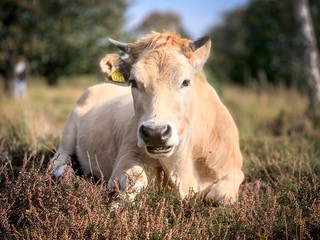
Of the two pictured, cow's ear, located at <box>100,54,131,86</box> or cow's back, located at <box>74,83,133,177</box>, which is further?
cow's back, located at <box>74,83,133,177</box>

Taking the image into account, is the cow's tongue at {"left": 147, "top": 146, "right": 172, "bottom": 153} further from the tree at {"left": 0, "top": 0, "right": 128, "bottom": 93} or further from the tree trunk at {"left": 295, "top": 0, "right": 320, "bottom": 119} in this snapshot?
the tree at {"left": 0, "top": 0, "right": 128, "bottom": 93}

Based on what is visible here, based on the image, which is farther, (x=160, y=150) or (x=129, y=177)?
(x=129, y=177)

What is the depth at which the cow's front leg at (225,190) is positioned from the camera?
198 inches

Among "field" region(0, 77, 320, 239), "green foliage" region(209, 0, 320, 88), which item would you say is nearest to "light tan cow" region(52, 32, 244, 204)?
"field" region(0, 77, 320, 239)

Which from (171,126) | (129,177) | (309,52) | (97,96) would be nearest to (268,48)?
(309,52)

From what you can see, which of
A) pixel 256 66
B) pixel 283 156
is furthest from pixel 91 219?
pixel 256 66

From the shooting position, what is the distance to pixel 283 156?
249 inches

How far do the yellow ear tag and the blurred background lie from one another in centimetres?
563

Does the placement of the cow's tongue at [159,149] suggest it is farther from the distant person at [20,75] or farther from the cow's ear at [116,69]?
the distant person at [20,75]

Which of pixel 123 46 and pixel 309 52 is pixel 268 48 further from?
pixel 123 46

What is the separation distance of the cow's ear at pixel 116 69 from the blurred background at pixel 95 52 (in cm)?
560

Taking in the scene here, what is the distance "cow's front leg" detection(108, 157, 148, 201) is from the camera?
439 centimetres

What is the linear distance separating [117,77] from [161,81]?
0.73 metres

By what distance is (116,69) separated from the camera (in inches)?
206
